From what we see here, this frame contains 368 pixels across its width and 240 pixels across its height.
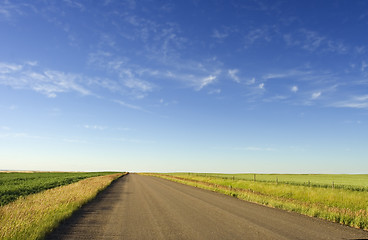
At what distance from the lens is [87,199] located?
14.9m

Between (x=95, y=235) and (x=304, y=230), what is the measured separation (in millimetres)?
6728

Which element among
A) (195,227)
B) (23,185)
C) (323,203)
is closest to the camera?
(195,227)

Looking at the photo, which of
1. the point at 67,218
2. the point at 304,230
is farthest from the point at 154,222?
the point at 304,230

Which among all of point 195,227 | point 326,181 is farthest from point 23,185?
point 326,181

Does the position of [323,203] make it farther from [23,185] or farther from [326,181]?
[23,185]

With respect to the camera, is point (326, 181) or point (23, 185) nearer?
point (23, 185)

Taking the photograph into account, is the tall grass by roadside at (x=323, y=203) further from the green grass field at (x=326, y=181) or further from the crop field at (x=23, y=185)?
the crop field at (x=23, y=185)

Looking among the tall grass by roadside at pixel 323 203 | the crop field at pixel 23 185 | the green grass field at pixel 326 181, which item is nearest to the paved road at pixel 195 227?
the tall grass by roadside at pixel 323 203

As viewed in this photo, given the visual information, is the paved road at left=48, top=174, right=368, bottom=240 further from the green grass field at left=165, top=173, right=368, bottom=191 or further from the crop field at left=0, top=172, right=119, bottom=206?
the green grass field at left=165, top=173, right=368, bottom=191

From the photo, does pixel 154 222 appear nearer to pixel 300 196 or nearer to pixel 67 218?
pixel 67 218

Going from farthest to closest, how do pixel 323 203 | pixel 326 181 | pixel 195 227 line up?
pixel 326 181
pixel 323 203
pixel 195 227

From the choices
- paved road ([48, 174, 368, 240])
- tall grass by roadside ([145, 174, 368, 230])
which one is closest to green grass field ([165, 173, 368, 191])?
tall grass by roadside ([145, 174, 368, 230])

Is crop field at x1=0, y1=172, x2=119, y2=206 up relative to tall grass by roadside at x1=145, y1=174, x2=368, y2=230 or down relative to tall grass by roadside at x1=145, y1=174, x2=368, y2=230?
down

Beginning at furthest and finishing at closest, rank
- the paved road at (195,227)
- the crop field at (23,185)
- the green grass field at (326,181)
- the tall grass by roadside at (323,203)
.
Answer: the green grass field at (326,181), the crop field at (23,185), the tall grass by roadside at (323,203), the paved road at (195,227)
